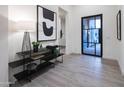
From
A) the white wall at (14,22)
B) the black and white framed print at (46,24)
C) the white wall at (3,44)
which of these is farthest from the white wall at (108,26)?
the white wall at (3,44)

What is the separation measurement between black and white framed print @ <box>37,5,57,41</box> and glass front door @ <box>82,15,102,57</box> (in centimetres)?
244

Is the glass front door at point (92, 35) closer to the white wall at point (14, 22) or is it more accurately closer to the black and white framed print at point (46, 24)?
the black and white framed print at point (46, 24)

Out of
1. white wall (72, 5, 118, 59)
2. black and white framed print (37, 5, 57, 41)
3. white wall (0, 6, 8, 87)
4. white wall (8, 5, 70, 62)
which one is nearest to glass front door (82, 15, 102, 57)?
white wall (72, 5, 118, 59)

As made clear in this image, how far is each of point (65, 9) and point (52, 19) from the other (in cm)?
187

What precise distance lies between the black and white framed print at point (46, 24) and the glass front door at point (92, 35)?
2.44 meters

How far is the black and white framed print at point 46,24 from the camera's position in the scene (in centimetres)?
384

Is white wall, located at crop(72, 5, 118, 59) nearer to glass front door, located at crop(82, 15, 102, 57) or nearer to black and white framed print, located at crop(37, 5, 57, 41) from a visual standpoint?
glass front door, located at crop(82, 15, 102, 57)

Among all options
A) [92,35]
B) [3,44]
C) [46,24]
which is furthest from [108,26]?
[3,44]

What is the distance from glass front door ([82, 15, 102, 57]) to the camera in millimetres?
6059

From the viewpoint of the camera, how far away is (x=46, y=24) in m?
4.25

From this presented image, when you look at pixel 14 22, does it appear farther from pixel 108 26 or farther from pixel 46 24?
pixel 108 26

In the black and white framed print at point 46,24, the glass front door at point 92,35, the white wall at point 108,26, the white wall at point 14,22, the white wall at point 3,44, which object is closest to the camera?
the white wall at point 3,44
